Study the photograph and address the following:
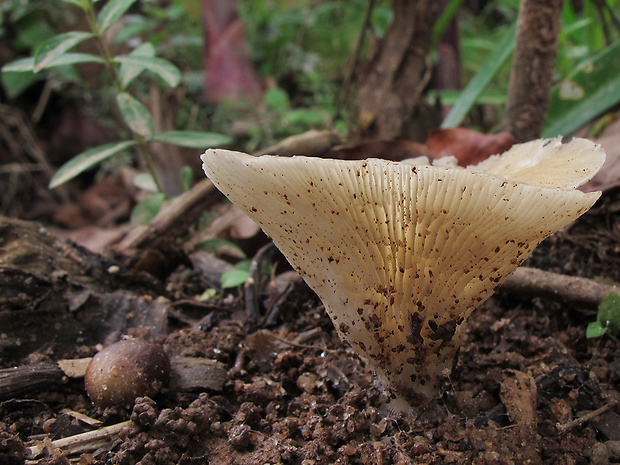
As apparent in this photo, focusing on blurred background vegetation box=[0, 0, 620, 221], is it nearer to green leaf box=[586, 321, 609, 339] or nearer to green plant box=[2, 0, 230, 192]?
green plant box=[2, 0, 230, 192]

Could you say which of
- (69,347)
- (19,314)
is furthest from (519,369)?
(19,314)

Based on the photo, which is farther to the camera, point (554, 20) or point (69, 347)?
point (554, 20)

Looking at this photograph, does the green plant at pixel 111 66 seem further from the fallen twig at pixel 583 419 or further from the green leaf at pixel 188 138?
the fallen twig at pixel 583 419

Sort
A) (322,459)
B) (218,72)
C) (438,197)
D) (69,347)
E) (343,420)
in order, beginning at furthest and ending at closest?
(218,72)
(69,347)
(343,420)
(322,459)
(438,197)

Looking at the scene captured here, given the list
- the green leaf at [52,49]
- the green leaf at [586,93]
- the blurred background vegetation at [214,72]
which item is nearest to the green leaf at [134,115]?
the green leaf at [52,49]

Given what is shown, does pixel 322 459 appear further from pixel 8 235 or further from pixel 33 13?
pixel 33 13

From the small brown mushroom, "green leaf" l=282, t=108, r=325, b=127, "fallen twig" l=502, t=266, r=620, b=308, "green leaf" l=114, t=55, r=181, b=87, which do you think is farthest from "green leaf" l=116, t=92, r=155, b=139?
"green leaf" l=282, t=108, r=325, b=127

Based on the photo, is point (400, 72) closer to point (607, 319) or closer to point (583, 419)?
point (607, 319)
